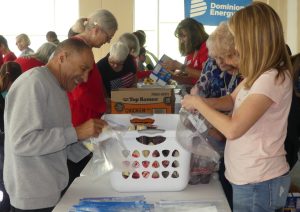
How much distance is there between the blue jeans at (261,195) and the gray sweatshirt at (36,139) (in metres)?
0.58

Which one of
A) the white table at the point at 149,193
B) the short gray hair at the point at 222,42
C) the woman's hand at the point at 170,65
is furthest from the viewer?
the woman's hand at the point at 170,65

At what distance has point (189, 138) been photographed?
1415 mm

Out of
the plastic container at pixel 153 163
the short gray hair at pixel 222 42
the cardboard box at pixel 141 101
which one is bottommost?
the plastic container at pixel 153 163

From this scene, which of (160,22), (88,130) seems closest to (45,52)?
(88,130)

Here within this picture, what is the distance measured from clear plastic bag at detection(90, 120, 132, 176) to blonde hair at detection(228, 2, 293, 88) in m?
0.46

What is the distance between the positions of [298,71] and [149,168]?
6.52 ft

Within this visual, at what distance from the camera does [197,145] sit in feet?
4.75

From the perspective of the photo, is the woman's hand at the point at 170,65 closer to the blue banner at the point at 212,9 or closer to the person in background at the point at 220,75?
the person in background at the point at 220,75

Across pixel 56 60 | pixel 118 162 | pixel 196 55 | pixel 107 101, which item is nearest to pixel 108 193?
pixel 118 162

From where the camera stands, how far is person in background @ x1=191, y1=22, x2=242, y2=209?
5.63 ft

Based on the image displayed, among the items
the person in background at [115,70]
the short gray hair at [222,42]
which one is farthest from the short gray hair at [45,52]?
the short gray hair at [222,42]

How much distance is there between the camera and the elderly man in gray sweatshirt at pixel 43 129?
1357 millimetres

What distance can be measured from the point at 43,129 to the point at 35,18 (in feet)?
24.8

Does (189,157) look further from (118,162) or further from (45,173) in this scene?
(45,173)
